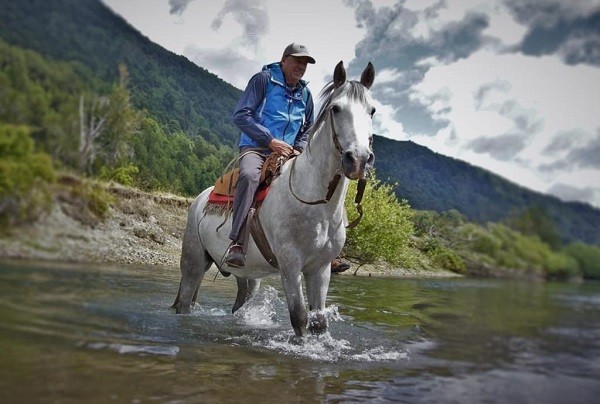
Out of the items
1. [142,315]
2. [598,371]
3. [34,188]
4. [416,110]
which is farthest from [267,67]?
[416,110]

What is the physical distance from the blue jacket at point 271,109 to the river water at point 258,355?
7.30ft

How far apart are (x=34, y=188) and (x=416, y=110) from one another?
25386mm

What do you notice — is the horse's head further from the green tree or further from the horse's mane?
the green tree

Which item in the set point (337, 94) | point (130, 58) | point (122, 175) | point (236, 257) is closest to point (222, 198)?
point (236, 257)

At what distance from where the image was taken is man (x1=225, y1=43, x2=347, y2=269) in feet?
16.0

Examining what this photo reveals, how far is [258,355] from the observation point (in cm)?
379

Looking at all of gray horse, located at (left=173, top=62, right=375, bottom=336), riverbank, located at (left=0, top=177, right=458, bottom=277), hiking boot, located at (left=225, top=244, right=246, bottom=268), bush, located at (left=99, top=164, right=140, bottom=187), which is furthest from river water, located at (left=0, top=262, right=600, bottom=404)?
bush, located at (left=99, top=164, right=140, bottom=187)

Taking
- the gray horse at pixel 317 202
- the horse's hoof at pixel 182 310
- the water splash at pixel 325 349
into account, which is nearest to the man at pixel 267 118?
the gray horse at pixel 317 202

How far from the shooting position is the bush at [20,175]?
24.8ft

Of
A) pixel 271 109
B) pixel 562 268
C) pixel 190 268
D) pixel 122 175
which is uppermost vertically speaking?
pixel 122 175

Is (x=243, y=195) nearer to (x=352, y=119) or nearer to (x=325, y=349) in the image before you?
(x=352, y=119)

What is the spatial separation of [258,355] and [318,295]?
1.02 metres

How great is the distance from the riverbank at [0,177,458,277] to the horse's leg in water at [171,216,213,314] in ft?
10.3

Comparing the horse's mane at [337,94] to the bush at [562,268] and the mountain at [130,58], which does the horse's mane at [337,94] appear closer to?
the bush at [562,268]
